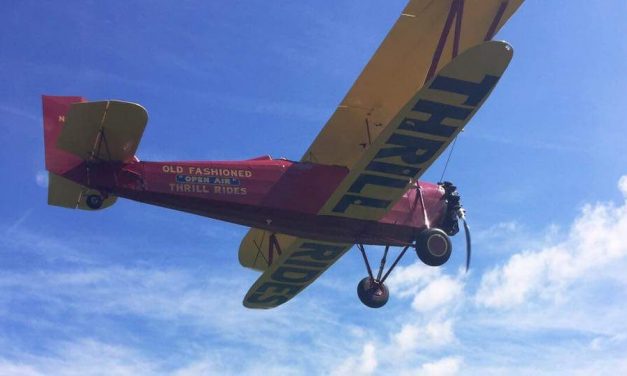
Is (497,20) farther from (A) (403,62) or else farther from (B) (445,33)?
(A) (403,62)

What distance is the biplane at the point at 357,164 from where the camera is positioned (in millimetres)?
10664

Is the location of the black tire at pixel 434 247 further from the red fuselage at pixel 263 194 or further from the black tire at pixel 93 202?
the black tire at pixel 93 202

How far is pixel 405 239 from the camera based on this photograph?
12875mm

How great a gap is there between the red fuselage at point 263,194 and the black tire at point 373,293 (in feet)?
4.54

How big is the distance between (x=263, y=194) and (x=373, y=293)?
329 cm

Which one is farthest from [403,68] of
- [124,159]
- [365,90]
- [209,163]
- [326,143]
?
[124,159]

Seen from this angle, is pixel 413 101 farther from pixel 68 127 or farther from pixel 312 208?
pixel 68 127

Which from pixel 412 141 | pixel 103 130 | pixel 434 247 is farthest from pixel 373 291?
pixel 103 130

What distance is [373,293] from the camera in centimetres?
1387

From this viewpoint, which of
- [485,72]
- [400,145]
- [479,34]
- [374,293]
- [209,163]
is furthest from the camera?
[374,293]

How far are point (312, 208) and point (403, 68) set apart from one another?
3.00 meters

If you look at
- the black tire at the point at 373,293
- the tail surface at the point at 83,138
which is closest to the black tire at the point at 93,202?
the tail surface at the point at 83,138

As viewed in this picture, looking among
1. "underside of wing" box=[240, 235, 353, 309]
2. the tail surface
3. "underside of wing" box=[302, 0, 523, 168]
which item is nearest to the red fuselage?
the tail surface

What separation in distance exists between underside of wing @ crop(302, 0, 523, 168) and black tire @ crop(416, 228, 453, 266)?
2368 mm
